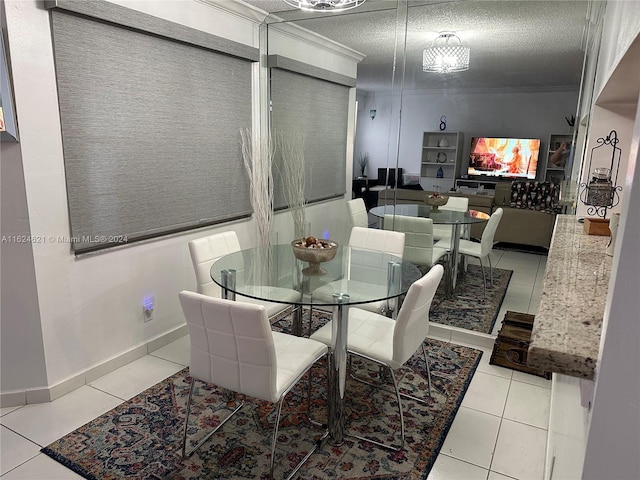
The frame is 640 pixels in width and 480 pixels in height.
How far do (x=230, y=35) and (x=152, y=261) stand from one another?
1828 millimetres

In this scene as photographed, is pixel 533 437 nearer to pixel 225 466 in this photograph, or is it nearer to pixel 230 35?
pixel 225 466

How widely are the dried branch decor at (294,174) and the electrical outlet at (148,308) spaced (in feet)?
4.82

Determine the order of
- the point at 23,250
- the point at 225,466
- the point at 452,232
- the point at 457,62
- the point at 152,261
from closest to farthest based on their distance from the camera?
1. the point at 225,466
2. the point at 23,250
3. the point at 152,261
4. the point at 457,62
5. the point at 452,232

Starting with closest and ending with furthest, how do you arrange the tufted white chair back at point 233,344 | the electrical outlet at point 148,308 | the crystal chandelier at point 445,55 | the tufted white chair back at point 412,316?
the tufted white chair back at point 233,344 < the tufted white chair back at point 412,316 < the electrical outlet at point 148,308 < the crystal chandelier at point 445,55

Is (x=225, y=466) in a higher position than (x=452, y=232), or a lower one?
lower

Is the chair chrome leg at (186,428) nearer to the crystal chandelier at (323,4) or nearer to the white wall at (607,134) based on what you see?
the crystal chandelier at (323,4)

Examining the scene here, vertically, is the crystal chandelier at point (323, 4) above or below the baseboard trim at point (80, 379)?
above

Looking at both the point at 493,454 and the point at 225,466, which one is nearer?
the point at 225,466

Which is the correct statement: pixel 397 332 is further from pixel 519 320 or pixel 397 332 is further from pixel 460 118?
pixel 460 118

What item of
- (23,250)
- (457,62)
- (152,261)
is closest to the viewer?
(23,250)

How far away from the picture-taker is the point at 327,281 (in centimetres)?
228

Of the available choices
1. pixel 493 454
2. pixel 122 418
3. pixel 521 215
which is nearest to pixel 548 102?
pixel 521 215

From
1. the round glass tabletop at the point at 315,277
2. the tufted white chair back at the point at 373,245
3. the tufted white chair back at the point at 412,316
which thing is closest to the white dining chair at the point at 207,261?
the round glass tabletop at the point at 315,277

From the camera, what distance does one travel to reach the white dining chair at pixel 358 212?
3.61m
